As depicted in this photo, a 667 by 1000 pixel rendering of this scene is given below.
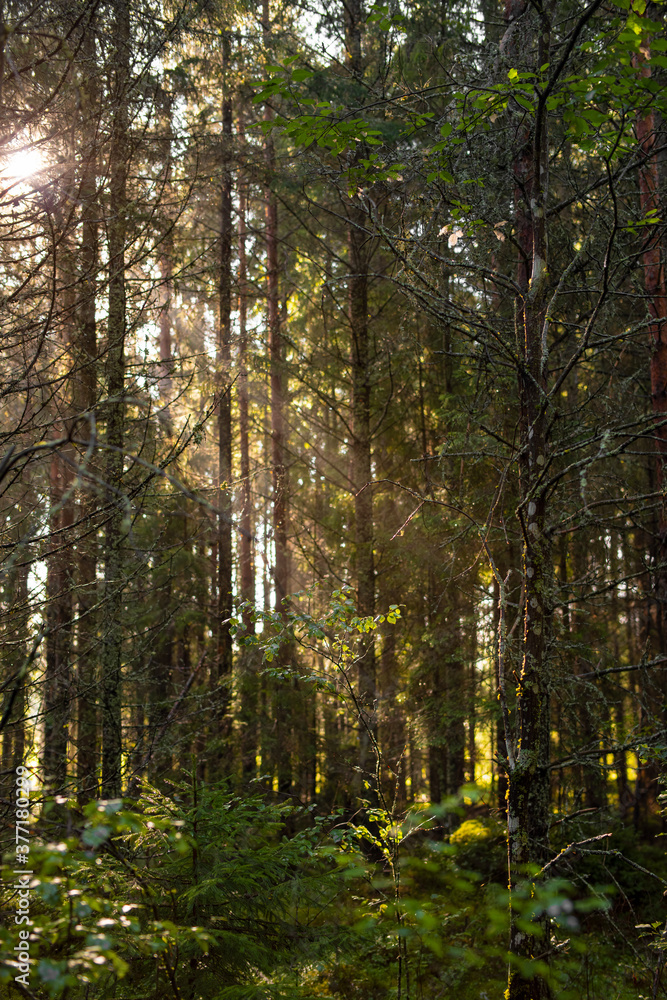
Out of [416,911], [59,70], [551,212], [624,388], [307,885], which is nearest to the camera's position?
[416,911]

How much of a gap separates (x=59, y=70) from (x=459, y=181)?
5342 millimetres

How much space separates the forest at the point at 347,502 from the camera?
Answer: 324cm

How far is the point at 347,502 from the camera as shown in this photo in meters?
11.6

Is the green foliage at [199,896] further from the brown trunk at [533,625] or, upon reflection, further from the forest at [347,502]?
the brown trunk at [533,625]

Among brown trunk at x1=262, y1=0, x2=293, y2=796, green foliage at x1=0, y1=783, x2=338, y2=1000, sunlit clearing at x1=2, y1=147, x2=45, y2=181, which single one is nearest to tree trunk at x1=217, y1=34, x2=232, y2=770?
brown trunk at x1=262, y1=0, x2=293, y2=796

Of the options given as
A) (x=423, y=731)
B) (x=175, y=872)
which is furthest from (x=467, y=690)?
(x=175, y=872)

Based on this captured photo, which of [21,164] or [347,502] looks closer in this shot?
[21,164]

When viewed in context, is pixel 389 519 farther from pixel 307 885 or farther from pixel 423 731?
pixel 307 885

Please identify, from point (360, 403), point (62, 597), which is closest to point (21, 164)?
point (62, 597)

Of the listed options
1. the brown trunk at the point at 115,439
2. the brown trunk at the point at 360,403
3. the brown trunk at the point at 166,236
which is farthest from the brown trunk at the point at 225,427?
the brown trunk at the point at 115,439

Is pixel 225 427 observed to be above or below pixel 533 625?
above

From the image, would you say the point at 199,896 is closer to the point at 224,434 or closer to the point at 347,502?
the point at 347,502

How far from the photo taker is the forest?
324cm

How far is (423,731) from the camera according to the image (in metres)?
9.16
